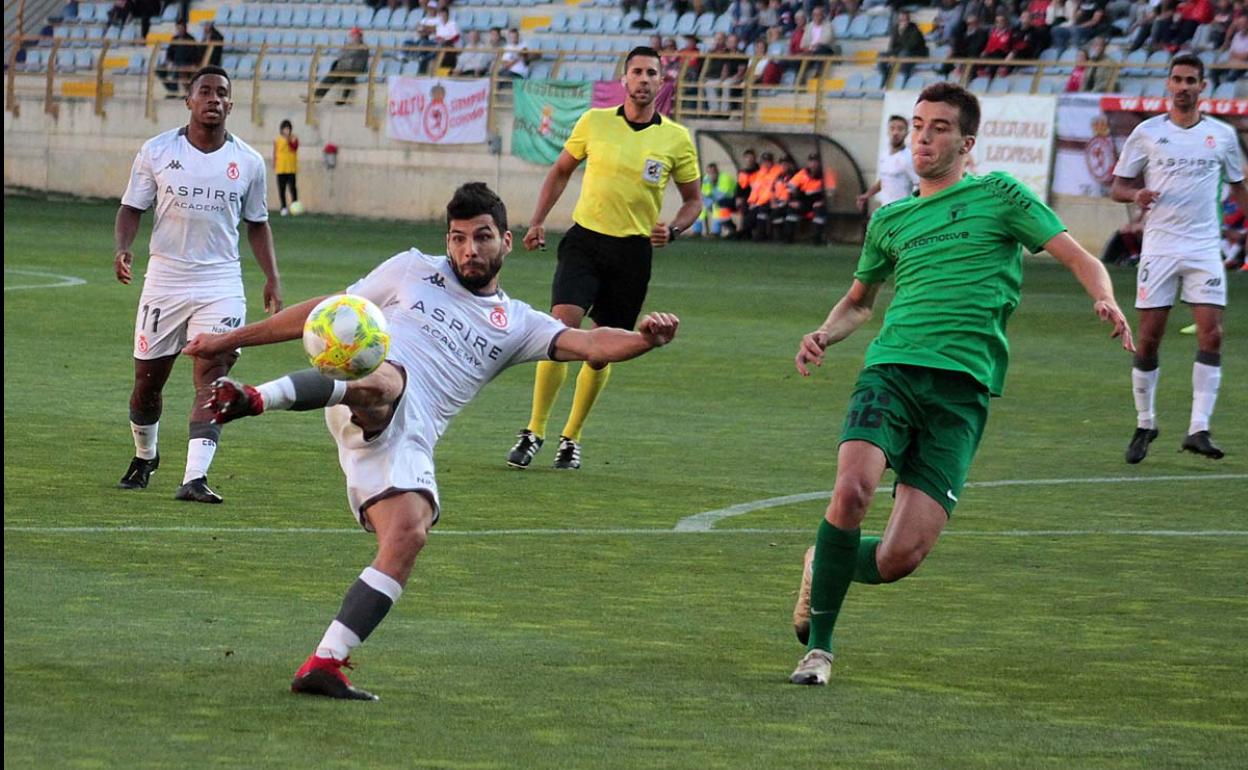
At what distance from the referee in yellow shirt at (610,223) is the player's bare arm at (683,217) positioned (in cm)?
1

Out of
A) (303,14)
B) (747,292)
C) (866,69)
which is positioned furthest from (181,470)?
(303,14)

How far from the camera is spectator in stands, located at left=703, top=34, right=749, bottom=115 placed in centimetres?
3738

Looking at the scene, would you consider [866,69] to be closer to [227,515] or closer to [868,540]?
[227,515]


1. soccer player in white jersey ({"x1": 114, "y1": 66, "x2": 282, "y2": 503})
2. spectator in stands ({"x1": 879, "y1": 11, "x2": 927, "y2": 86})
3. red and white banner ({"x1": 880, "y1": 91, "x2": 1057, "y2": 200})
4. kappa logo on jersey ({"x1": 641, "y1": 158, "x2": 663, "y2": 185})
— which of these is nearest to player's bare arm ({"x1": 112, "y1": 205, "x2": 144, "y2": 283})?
soccer player in white jersey ({"x1": 114, "y1": 66, "x2": 282, "y2": 503})

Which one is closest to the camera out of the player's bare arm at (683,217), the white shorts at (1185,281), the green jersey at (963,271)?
the green jersey at (963,271)

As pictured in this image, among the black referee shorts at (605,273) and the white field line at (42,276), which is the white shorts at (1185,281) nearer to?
the black referee shorts at (605,273)

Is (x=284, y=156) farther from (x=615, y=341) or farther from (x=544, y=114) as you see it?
(x=615, y=341)

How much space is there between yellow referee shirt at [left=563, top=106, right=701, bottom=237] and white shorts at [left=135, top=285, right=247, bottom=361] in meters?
2.49

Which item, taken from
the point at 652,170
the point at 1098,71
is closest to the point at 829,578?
the point at 652,170

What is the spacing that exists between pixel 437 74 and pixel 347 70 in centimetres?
201

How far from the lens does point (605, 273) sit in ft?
39.0

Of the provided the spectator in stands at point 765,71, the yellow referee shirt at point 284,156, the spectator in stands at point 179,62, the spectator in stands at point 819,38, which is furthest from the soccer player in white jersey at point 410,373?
the spectator in stands at point 179,62

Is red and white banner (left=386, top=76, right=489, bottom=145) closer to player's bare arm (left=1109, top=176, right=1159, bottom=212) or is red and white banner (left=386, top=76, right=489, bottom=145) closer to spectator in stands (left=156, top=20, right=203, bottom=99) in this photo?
spectator in stands (left=156, top=20, right=203, bottom=99)

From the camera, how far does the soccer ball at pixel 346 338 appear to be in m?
5.61
